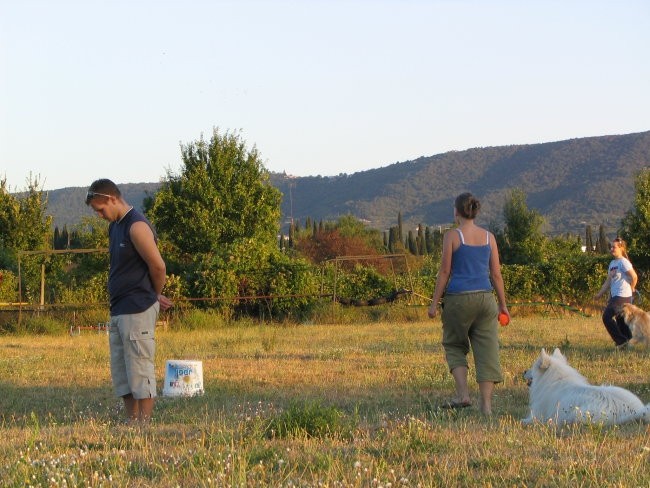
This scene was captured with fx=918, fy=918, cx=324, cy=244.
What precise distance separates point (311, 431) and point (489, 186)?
109930mm

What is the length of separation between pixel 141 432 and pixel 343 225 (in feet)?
196

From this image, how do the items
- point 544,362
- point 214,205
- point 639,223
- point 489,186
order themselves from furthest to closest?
point 489,186 < point 639,223 < point 214,205 < point 544,362

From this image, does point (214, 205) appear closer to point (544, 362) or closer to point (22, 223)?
point (22, 223)

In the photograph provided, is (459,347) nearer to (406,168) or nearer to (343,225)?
(343,225)

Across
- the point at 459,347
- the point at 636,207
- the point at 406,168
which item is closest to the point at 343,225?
the point at 636,207

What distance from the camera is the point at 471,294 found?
8.16 metres

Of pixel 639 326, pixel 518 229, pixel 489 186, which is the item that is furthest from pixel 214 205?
pixel 489 186

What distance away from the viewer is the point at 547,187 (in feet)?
361

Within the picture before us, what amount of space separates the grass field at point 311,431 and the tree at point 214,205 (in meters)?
14.2

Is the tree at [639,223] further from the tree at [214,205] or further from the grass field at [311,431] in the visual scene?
the grass field at [311,431]

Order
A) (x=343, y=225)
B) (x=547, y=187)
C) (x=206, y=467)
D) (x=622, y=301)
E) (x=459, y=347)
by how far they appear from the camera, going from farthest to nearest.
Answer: (x=547, y=187) < (x=343, y=225) < (x=622, y=301) < (x=459, y=347) < (x=206, y=467)

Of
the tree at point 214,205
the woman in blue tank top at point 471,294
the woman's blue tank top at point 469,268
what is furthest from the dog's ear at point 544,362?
the tree at point 214,205

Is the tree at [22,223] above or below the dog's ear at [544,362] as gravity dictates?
above

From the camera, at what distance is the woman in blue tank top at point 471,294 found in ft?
26.8
